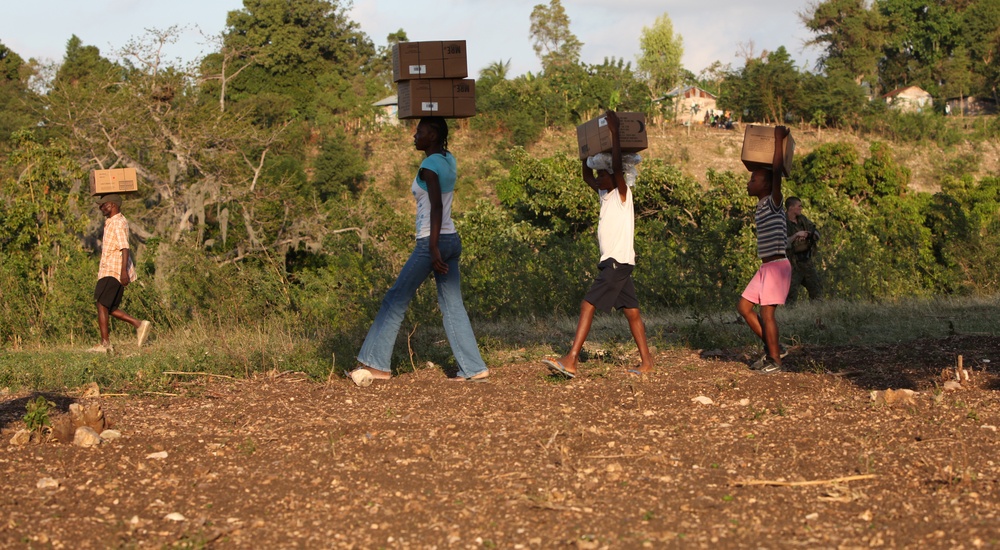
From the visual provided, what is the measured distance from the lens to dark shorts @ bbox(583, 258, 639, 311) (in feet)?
21.9

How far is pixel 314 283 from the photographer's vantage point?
1198cm

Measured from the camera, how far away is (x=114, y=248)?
972 centimetres

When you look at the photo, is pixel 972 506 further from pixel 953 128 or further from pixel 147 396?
pixel 953 128

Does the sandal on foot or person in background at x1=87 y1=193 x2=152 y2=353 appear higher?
person in background at x1=87 y1=193 x2=152 y2=353

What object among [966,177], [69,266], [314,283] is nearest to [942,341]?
[314,283]

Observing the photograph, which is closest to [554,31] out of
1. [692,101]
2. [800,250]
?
[692,101]

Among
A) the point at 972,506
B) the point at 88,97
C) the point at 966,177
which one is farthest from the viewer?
the point at 966,177

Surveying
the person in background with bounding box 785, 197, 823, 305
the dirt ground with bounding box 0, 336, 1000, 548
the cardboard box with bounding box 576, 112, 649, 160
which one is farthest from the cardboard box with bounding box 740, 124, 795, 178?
the person in background with bounding box 785, 197, 823, 305

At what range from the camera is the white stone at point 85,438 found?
4867mm

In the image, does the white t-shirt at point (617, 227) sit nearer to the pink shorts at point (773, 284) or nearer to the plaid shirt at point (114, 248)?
the pink shorts at point (773, 284)

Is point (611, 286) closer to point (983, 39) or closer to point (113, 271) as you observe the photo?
point (113, 271)

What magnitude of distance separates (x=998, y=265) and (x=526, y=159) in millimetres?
13102

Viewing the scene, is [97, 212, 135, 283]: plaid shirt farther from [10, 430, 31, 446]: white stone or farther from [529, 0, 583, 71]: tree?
[529, 0, 583, 71]: tree

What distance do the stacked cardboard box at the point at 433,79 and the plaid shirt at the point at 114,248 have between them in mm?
4186
